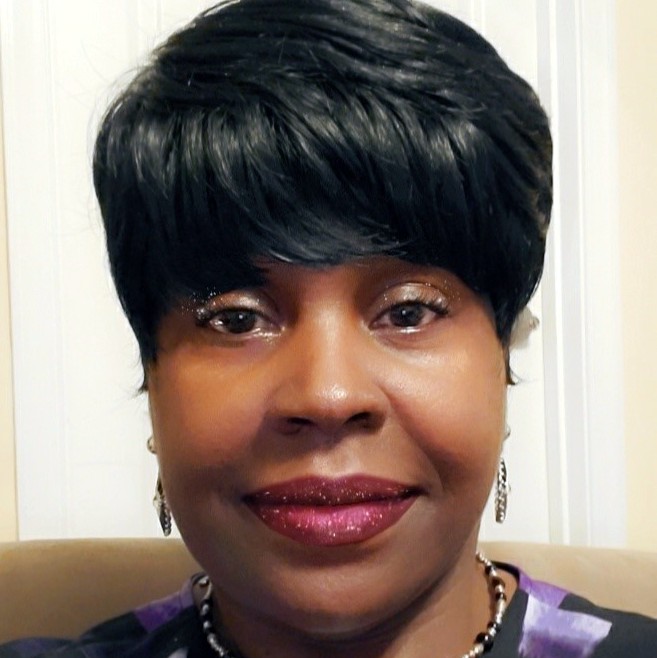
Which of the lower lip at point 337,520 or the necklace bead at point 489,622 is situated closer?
the lower lip at point 337,520

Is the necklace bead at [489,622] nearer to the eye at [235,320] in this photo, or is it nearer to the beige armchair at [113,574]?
the beige armchair at [113,574]

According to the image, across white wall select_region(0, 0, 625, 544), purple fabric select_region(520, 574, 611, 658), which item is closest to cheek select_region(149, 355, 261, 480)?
purple fabric select_region(520, 574, 611, 658)

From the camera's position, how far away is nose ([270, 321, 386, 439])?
1.76 ft

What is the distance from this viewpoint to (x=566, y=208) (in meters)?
1.20

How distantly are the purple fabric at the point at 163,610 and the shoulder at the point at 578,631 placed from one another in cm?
29

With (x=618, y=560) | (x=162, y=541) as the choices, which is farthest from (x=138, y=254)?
(x=618, y=560)

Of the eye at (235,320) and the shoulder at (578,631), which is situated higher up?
the eye at (235,320)

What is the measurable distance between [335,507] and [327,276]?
5.6 inches

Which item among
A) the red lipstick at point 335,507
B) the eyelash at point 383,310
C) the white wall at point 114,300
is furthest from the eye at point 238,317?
the white wall at point 114,300

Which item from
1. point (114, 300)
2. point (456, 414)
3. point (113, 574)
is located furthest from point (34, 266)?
point (456, 414)

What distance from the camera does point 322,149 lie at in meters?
0.54

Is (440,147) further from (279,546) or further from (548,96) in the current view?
(548,96)

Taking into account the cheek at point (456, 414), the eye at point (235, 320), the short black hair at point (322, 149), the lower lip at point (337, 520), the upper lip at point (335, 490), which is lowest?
the lower lip at point (337, 520)

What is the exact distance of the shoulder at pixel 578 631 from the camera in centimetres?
69
